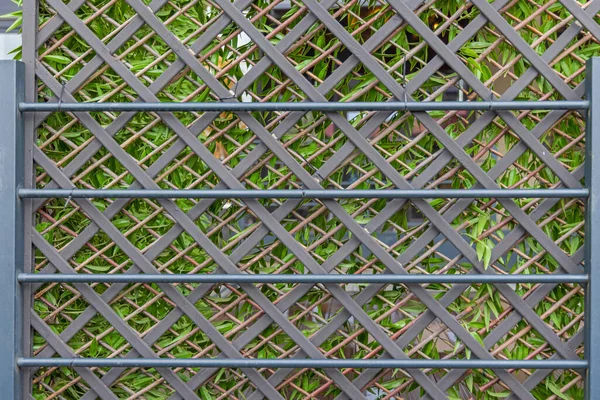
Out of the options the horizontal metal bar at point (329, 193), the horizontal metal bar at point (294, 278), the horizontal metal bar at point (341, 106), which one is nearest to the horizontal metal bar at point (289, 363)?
the horizontal metal bar at point (294, 278)

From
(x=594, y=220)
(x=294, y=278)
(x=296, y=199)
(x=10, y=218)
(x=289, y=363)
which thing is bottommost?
(x=594, y=220)

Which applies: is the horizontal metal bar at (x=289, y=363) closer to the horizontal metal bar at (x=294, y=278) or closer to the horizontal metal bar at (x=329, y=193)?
the horizontal metal bar at (x=294, y=278)

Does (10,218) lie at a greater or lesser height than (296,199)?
greater

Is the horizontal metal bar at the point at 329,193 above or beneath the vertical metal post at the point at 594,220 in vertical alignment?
above

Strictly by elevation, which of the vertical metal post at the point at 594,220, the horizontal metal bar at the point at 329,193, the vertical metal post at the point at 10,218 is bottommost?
the vertical metal post at the point at 594,220

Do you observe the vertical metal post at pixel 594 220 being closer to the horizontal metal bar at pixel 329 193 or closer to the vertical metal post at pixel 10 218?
the horizontal metal bar at pixel 329 193

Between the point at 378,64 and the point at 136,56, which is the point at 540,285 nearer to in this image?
the point at 378,64

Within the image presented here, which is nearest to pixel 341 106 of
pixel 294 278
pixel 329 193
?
pixel 329 193

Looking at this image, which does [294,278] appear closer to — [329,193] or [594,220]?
[329,193]
